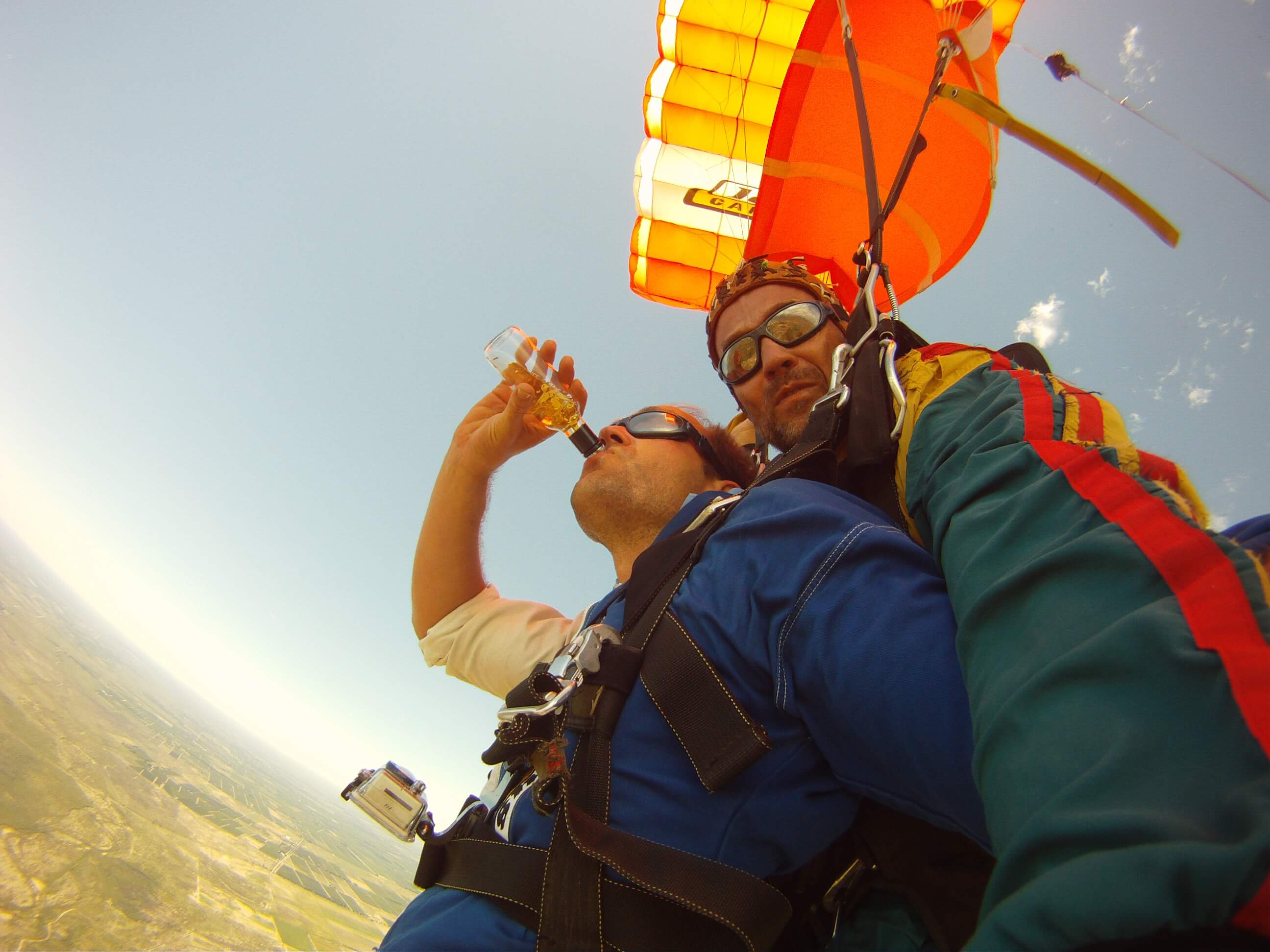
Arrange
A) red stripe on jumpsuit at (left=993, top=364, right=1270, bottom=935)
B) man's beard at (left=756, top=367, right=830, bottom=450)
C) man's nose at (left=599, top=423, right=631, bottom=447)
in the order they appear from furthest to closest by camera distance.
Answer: man's nose at (left=599, top=423, right=631, bottom=447), man's beard at (left=756, top=367, right=830, bottom=450), red stripe on jumpsuit at (left=993, top=364, right=1270, bottom=935)

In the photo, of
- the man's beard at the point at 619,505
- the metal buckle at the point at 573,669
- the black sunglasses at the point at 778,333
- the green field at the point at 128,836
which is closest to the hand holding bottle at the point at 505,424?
the man's beard at the point at 619,505

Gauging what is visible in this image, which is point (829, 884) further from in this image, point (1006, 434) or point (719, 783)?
point (1006, 434)

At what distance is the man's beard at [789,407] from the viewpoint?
7.37 ft

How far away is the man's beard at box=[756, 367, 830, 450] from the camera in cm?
225

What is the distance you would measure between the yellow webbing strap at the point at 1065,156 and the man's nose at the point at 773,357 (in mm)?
1022

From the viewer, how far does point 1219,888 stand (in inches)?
13.0

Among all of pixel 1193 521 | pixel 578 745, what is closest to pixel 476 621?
pixel 578 745

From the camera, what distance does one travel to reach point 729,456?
314 cm

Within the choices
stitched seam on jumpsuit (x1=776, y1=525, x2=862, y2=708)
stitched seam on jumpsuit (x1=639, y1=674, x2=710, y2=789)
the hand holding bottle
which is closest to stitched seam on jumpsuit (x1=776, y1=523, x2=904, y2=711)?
stitched seam on jumpsuit (x1=776, y1=525, x2=862, y2=708)

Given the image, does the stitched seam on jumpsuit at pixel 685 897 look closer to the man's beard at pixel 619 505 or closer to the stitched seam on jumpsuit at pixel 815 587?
the stitched seam on jumpsuit at pixel 815 587

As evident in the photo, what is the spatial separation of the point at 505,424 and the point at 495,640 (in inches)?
45.0

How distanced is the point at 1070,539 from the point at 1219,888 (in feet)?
1.28

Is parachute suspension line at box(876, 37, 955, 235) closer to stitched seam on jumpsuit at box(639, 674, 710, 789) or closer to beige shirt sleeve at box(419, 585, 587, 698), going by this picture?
stitched seam on jumpsuit at box(639, 674, 710, 789)

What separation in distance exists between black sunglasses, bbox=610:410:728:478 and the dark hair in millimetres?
24
